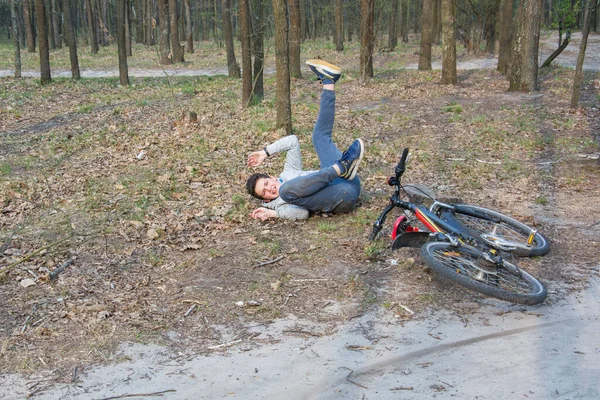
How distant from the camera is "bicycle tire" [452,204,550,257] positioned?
591 centimetres

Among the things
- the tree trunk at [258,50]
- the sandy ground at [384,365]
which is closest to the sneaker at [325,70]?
A: the sandy ground at [384,365]

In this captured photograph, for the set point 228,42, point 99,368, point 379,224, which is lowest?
point 99,368

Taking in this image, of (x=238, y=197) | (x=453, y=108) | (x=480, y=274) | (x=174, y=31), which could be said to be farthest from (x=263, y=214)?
(x=174, y=31)

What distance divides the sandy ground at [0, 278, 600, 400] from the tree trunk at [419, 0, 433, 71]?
17334 mm

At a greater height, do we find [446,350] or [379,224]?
[379,224]

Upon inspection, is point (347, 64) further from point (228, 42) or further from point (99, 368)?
point (99, 368)

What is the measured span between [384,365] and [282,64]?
A: 23.6 feet

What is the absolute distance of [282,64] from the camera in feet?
33.7

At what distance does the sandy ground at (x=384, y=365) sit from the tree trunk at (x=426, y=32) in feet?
56.9

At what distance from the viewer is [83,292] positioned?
17.5 ft

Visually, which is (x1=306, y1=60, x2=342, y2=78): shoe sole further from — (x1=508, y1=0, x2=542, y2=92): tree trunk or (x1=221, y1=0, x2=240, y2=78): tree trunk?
(x1=221, y1=0, x2=240, y2=78): tree trunk

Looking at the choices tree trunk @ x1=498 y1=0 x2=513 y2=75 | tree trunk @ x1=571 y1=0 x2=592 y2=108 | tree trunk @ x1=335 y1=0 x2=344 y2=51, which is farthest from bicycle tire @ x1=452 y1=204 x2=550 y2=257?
tree trunk @ x1=335 y1=0 x2=344 y2=51

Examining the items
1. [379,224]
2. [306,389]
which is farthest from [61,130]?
[306,389]

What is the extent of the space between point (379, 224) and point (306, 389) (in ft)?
7.95
